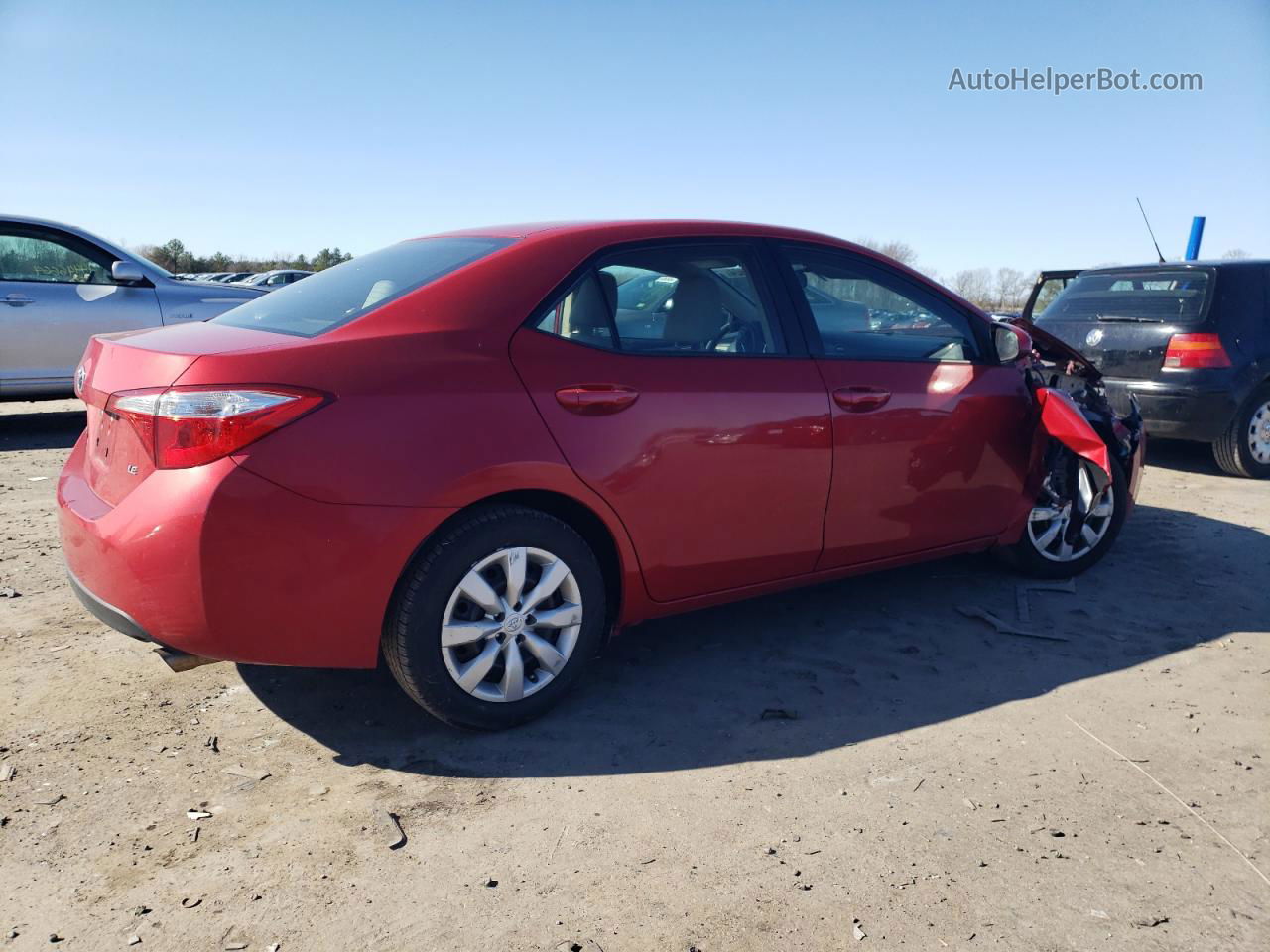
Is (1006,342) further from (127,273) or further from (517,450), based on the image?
(127,273)

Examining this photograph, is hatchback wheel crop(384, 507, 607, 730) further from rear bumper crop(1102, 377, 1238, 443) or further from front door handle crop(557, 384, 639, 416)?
rear bumper crop(1102, 377, 1238, 443)

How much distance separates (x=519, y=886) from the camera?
7.96ft

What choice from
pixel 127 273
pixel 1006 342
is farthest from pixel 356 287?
pixel 127 273

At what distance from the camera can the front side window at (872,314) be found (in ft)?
12.6

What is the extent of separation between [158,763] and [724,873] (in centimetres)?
171

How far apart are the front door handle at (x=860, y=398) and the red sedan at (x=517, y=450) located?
0.01 metres

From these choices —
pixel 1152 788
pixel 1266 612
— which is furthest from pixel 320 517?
pixel 1266 612

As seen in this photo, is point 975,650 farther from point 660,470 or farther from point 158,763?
point 158,763

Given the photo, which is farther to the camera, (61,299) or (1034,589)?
(61,299)

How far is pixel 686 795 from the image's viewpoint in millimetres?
2854

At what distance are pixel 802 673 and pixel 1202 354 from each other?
5352 mm

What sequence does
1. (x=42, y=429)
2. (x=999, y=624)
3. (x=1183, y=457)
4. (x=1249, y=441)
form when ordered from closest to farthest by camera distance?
(x=999, y=624) → (x=1249, y=441) → (x=1183, y=457) → (x=42, y=429)

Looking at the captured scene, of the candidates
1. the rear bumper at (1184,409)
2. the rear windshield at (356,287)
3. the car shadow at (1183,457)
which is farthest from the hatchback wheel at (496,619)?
the car shadow at (1183,457)

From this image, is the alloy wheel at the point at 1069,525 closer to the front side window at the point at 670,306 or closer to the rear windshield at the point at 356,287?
the front side window at the point at 670,306
